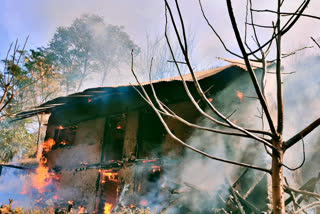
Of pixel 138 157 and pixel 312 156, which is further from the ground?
pixel 312 156

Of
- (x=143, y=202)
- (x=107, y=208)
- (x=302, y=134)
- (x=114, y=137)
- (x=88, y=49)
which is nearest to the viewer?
(x=302, y=134)

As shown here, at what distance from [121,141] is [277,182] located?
8594 millimetres

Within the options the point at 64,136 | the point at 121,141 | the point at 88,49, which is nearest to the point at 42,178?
the point at 64,136

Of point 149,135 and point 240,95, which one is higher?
point 240,95

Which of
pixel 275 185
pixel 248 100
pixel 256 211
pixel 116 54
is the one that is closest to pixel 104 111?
pixel 248 100

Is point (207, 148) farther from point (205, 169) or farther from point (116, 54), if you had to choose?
point (116, 54)

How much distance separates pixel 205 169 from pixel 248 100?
2.82 meters

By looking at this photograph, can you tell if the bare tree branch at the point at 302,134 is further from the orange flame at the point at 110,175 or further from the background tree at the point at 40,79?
the background tree at the point at 40,79

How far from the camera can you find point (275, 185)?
1.18m

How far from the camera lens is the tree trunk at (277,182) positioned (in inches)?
44.9

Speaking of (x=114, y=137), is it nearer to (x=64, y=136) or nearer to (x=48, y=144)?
(x=64, y=136)

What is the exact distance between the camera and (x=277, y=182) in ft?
3.85

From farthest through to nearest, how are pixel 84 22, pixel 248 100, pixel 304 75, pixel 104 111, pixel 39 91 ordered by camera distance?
pixel 84 22
pixel 39 91
pixel 104 111
pixel 304 75
pixel 248 100

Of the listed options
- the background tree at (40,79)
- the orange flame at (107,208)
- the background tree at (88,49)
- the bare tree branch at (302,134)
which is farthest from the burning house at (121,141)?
the background tree at (88,49)
